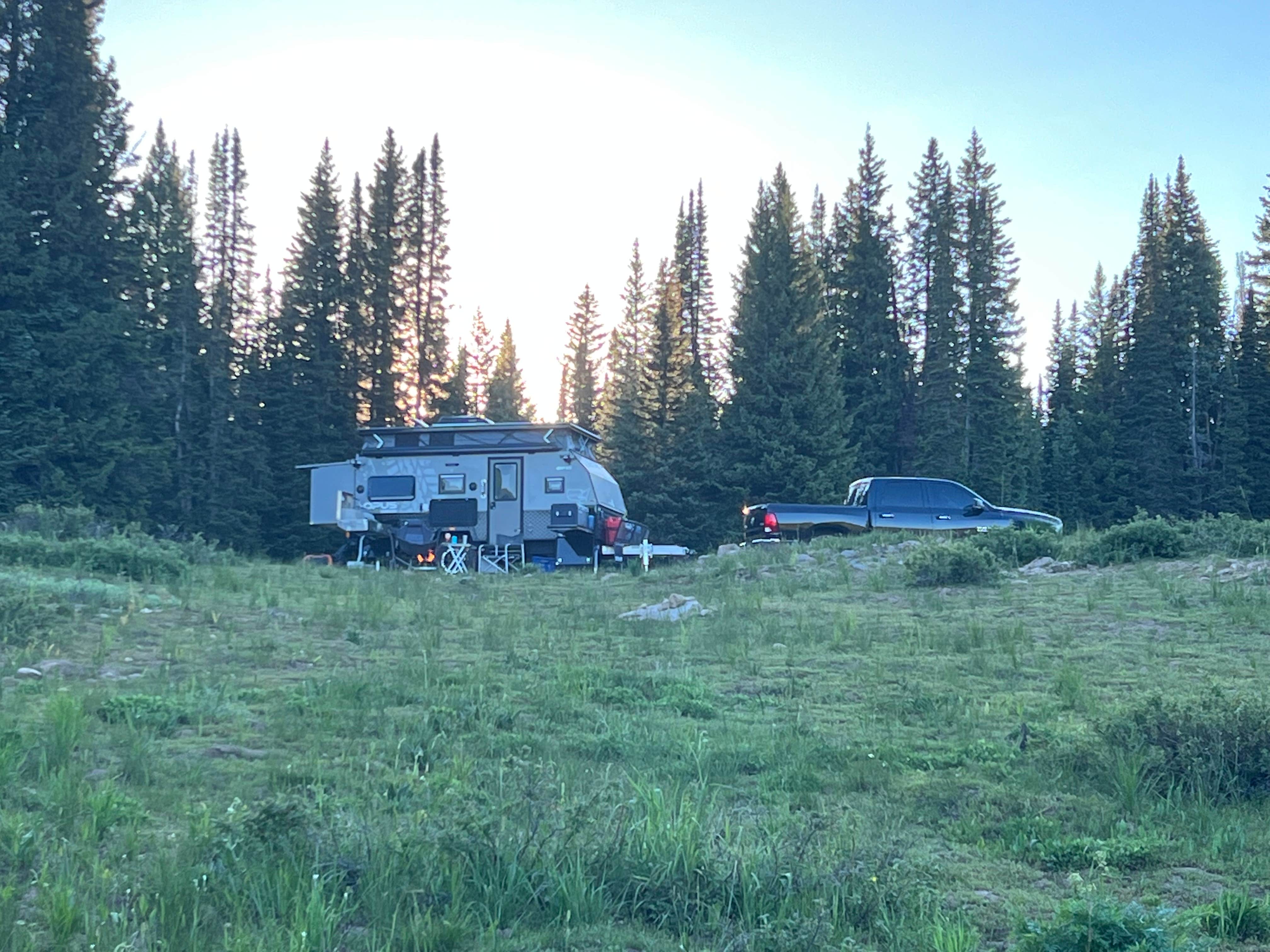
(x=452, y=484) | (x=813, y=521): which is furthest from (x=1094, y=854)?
(x=452, y=484)

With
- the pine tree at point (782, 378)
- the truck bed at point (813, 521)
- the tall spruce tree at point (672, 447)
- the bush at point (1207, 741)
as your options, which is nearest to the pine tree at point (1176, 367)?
the pine tree at point (782, 378)

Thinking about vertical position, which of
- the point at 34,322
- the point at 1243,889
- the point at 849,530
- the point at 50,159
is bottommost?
the point at 1243,889

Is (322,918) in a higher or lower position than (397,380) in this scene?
lower

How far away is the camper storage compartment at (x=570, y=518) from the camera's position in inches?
961

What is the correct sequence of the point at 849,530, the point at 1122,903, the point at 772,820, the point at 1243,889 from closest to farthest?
1. the point at 1122,903
2. the point at 1243,889
3. the point at 772,820
4. the point at 849,530

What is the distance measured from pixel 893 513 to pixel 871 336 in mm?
20172

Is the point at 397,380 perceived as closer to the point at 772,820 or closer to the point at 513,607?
the point at 513,607

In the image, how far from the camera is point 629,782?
17.0 feet

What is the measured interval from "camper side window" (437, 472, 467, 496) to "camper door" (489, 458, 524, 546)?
69 centimetres

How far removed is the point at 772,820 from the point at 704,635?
5.99 m

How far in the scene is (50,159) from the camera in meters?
28.0

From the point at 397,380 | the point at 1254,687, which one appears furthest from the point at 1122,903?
the point at 397,380

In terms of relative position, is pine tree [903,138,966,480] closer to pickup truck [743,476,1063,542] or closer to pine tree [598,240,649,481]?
pine tree [598,240,649,481]

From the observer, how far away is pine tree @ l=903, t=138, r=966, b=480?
41125 millimetres
